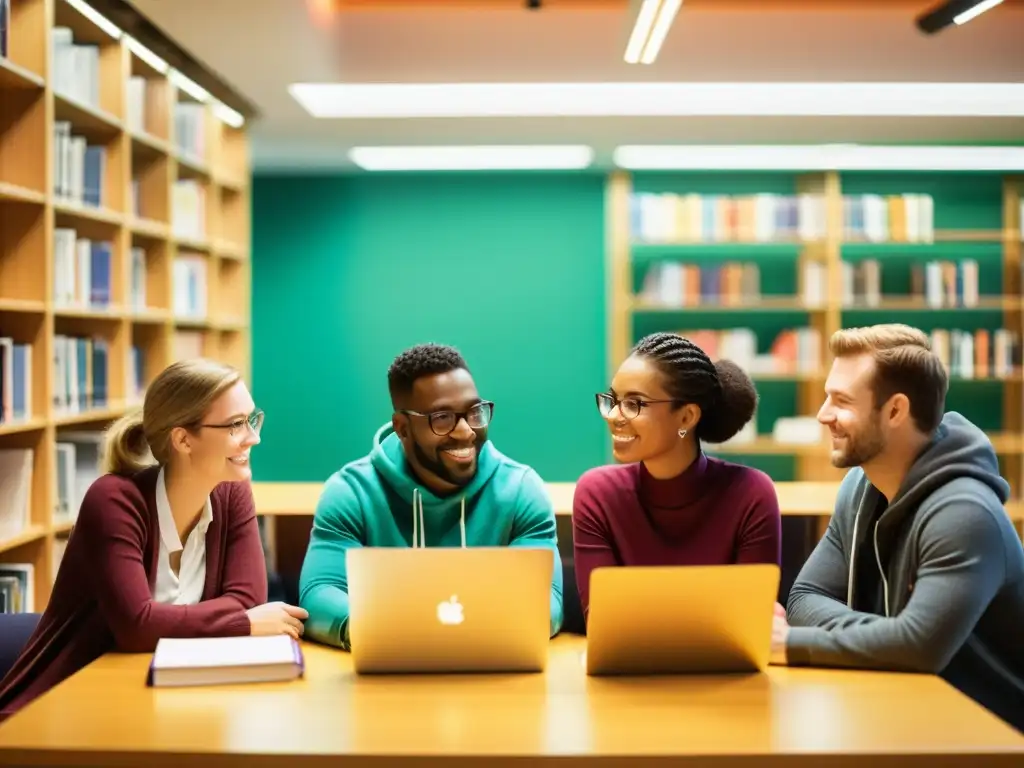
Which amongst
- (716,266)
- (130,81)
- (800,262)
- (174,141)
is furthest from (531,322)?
(130,81)

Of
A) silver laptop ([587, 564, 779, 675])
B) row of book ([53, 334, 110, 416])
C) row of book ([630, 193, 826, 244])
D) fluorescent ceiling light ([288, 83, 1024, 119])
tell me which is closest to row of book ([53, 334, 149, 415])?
row of book ([53, 334, 110, 416])

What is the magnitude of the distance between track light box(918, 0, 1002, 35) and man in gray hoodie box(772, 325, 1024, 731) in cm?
224

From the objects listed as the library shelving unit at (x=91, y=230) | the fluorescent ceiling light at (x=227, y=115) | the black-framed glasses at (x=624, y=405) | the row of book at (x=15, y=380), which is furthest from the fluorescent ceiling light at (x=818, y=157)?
the black-framed glasses at (x=624, y=405)

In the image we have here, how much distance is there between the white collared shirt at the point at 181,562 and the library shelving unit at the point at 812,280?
438cm

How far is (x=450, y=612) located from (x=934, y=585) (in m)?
0.84

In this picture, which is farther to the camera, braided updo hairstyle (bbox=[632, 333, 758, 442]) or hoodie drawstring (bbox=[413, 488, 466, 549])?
hoodie drawstring (bbox=[413, 488, 466, 549])

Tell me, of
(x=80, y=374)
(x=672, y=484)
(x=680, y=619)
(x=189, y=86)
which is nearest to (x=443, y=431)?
(x=672, y=484)

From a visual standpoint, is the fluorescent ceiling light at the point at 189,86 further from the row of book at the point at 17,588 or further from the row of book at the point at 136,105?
the row of book at the point at 17,588

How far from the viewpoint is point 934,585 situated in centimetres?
191

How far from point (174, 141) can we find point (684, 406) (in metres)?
3.53

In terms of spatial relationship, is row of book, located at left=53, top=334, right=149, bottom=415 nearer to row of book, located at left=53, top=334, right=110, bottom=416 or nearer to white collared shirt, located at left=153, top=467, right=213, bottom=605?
row of book, located at left=53, top=334, right=110, bottom=416

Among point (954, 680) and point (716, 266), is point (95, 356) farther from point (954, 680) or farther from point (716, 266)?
point (716, 266)

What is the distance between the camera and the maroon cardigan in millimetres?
2059

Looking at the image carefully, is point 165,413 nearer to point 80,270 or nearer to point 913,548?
point 913,548
